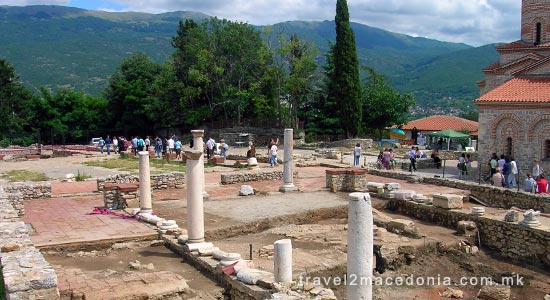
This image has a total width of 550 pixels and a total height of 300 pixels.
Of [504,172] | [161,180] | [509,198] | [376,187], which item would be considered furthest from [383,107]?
[161,180]

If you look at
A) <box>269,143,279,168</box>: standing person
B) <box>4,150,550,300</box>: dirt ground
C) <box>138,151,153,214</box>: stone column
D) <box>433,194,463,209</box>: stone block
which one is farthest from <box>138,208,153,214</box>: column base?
<box>269,143,279,168</box>: standing person

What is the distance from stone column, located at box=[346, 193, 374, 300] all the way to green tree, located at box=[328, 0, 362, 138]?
3623cm

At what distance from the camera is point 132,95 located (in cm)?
5100

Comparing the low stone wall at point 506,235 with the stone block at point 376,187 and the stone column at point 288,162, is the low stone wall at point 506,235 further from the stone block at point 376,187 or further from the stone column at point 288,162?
the stone column at point 288,162

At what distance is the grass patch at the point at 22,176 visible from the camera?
22266 mm

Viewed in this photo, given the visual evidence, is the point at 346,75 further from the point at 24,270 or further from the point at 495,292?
the point at 24,270

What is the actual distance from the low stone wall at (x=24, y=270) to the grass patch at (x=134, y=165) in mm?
14884

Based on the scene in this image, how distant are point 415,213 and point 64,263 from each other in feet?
36.7

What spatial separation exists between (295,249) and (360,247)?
219 inches

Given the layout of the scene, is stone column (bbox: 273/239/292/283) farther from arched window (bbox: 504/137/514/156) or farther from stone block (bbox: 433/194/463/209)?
arched window (bbox: 504/137/514/156)

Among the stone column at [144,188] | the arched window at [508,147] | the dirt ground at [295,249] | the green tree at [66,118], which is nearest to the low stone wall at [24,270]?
the dirt ground at [295,249]

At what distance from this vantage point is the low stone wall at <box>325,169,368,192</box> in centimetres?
1966

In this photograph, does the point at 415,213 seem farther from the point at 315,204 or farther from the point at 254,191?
the point at 254,191

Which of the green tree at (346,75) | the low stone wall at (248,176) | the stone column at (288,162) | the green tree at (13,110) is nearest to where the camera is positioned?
the stone column at (288,162)
